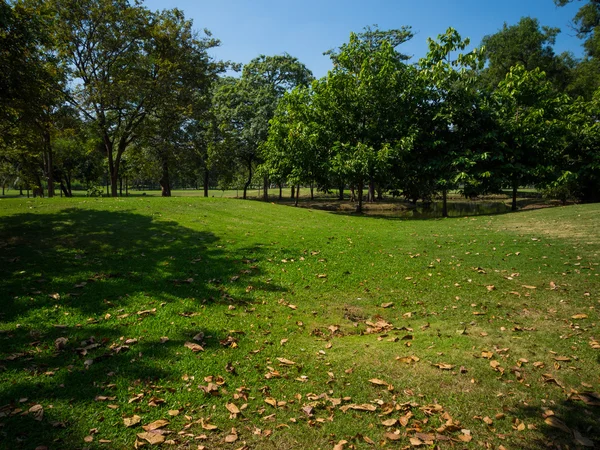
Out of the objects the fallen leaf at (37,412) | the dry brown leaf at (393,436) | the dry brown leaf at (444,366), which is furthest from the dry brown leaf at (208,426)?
the dry brown leaf at (444,366)

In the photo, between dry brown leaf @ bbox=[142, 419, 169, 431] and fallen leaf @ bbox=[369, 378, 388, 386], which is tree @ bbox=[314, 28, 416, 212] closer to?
fallen leaf @ bbox=[369, 378, 388, 386]

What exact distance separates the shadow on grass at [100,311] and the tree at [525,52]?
42.4 meters

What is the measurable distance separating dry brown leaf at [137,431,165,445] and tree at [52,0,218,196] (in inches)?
963

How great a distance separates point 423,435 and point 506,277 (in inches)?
253

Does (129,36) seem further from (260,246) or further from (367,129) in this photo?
(260,246)

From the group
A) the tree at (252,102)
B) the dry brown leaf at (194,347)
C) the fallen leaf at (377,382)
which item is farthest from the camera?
the tree at (252,102)

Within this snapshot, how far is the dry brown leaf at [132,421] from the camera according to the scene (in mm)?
3633

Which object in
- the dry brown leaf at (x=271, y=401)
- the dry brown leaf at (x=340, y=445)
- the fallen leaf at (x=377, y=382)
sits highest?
the fallen leaf at (x=377, y=382)

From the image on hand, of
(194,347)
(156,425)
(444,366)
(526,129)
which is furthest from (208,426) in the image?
(526,129)

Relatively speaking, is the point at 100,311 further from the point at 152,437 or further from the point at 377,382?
the point at 377,382

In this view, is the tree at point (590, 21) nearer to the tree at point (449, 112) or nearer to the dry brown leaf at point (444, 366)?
the tree at point (449, 112)

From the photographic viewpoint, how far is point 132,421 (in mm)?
3674

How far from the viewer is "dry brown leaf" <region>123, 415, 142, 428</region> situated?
11.9 feet

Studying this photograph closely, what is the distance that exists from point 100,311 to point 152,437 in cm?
343
